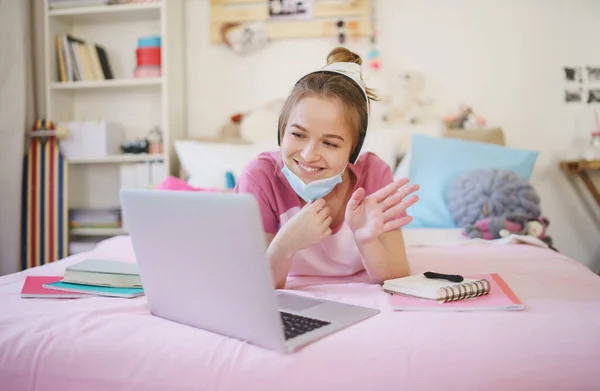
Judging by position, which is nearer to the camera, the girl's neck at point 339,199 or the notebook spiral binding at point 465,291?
the notebook spiral binding at point 465,291

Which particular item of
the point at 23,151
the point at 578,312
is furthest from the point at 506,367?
the point at 23,151

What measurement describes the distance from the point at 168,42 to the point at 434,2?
1.39m

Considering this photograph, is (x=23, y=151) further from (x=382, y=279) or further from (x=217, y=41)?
(x=382, y=279)

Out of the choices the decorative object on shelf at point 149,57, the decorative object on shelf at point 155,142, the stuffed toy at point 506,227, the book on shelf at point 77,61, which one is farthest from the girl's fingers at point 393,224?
the book on shelf at point 77,61

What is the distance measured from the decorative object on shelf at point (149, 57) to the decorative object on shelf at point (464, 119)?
152 cm

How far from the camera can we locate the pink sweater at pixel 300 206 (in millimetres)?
1273

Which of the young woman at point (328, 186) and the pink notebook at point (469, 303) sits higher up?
the young woman at point (328, 186)

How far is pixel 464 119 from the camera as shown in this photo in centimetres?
267

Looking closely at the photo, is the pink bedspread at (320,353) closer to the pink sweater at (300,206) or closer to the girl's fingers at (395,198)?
the girl's fingers at (395,198)

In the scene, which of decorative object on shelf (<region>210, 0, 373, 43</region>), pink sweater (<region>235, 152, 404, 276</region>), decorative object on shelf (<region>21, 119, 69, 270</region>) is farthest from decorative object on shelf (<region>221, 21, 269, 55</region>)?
pink sweater (<region>235, 152, 404, 276</region>)

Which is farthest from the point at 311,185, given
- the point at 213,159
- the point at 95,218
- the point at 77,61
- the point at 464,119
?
the point at 77,61

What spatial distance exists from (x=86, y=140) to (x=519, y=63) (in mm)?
2265

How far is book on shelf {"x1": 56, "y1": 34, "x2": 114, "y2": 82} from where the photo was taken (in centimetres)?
283

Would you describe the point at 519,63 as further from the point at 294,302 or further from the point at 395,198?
the point at 294,302
